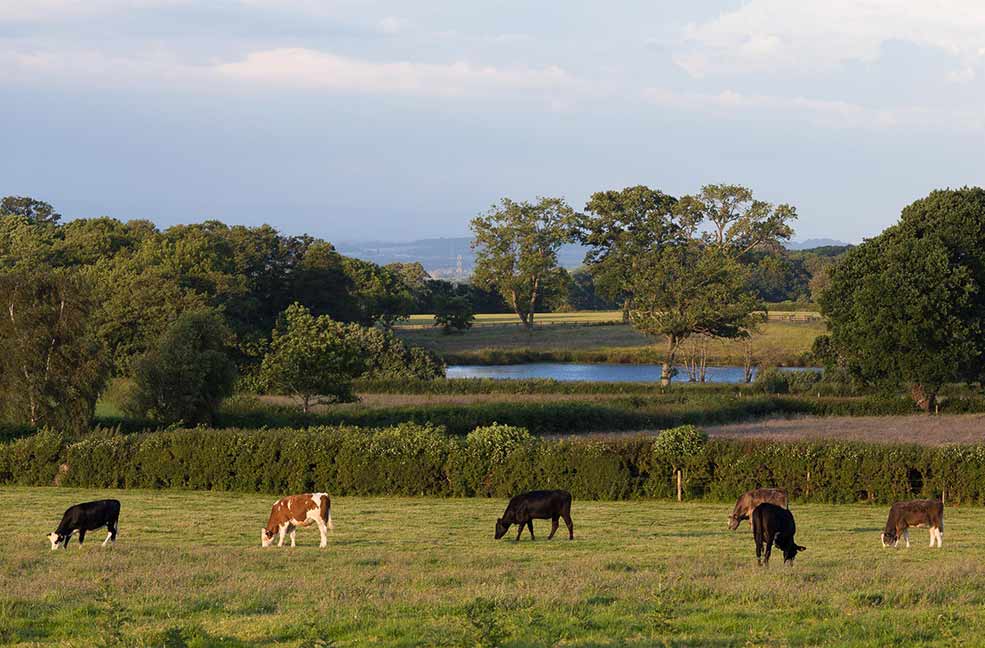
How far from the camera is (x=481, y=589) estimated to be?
46.3 ft

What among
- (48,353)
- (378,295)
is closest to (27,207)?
(378,295)

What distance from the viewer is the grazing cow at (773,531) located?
1666 centimetres

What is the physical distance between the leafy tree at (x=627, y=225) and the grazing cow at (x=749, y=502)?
8312 centimetres

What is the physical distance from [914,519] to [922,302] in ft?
119

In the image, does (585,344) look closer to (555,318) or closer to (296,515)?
(555,318)

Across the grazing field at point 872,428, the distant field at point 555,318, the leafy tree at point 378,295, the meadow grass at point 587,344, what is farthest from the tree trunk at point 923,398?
the leafy tree at point 378,295

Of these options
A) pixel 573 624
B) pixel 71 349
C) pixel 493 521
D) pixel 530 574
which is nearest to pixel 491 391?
pixel 71 349

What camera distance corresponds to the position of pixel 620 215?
112000 millimetres

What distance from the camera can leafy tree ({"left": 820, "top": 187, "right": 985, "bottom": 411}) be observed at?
5400 centimetres

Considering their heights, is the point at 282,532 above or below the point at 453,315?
below

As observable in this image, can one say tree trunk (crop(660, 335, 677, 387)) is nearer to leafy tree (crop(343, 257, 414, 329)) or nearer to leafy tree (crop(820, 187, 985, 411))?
leafy tree (crop(820, 187, 985, 411))

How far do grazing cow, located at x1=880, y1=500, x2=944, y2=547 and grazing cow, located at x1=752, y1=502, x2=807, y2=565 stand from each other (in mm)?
4543

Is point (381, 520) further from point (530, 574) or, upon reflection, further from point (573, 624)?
point (573, 624)

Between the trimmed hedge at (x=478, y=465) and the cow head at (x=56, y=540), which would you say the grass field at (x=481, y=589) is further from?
the trimmed hedge at (x=478, y=465)
